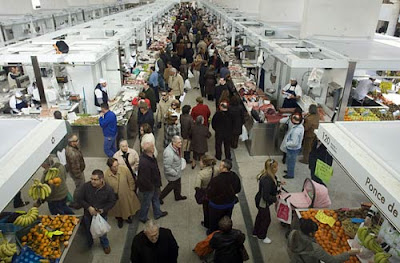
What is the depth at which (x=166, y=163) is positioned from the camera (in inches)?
224

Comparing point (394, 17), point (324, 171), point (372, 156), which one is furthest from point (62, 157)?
point (394, 17)

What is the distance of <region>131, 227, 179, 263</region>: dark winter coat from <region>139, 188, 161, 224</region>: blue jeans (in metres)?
1.74

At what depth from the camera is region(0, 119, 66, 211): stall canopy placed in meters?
2.73

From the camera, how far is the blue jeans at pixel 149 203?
5.51 metres

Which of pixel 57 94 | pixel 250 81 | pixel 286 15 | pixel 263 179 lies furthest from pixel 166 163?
pixel 286 15

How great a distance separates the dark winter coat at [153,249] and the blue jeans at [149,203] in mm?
1741

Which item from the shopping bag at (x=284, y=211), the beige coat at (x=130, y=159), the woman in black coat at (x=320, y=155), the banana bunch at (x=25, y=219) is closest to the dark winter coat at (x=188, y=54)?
the woman in black coat at (x=320, y=155)

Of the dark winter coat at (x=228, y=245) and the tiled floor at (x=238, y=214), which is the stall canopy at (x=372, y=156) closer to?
the dark winter coat at (x=228, y=245)

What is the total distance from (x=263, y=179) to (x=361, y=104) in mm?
6230

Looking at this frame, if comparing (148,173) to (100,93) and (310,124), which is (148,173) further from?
(100,93)

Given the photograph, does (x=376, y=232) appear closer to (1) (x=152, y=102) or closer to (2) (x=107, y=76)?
(1) (x=152, y=102)

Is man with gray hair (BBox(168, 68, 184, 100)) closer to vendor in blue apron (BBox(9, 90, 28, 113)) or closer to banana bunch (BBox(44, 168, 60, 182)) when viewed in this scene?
vendor in blue apron (BBox(9, 90, 28, 113))

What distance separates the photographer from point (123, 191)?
17.0ft

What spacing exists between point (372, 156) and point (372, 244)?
4.97ft
